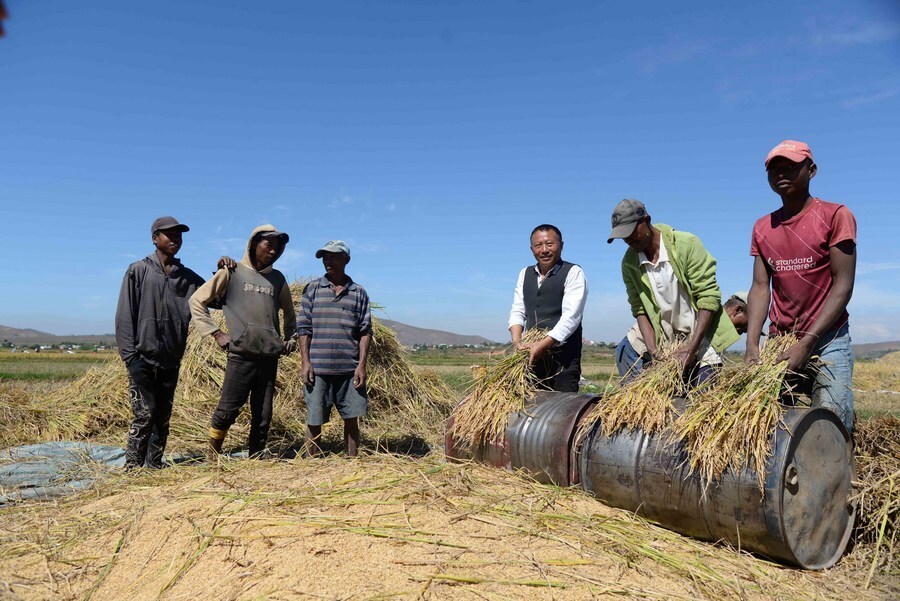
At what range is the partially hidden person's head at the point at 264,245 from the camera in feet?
17.5

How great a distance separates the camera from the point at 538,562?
2717 millimetres

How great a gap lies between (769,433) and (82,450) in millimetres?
5701

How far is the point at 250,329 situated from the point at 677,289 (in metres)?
3.39

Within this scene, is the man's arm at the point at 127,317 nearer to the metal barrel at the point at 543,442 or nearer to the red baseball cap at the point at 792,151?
the metal barrel at the point at 543,442

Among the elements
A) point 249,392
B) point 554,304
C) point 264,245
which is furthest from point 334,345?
point 554,304

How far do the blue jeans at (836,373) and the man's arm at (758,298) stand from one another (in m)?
0.35

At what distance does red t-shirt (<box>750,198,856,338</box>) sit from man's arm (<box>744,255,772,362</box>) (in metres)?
0.05

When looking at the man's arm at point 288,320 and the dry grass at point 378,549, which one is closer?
the dry grass at point 378,549

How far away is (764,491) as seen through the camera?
3.02 meters

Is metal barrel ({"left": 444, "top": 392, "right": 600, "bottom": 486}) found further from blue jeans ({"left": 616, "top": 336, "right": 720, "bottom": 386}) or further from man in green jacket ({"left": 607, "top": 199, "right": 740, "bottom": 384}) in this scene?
man in green jacket ({"left": 607, "top": 199, "right": 740, "bottom": 384})

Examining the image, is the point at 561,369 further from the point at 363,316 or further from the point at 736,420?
the point at 363,316

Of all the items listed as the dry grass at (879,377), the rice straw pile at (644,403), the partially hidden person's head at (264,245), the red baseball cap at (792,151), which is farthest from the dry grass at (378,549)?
the dry grass at (879,377)

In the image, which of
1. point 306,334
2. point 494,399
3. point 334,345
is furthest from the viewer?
point 306,334

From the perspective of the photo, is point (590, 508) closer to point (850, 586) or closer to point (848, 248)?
point (850, 586)
